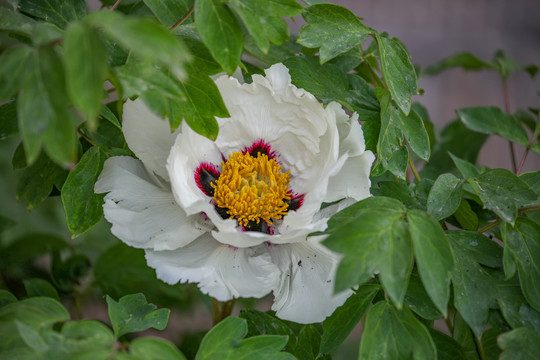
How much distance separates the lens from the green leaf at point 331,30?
0.51 m

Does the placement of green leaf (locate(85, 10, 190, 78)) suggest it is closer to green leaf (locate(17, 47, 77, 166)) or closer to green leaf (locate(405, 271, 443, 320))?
green leaf (locate(17, 47, 77, 166))

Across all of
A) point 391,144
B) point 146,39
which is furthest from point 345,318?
point 146,39

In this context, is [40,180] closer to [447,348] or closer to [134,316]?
[134,316]

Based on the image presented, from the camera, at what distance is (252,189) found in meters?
0.52

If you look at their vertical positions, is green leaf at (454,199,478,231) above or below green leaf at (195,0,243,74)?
below

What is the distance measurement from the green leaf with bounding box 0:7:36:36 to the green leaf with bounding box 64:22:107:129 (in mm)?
112

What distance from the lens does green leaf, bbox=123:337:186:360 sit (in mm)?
385

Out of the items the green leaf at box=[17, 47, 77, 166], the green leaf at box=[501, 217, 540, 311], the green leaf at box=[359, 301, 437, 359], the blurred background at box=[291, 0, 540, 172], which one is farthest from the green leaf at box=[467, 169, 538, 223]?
the blurred background at box=[291, 0, 540, 172]

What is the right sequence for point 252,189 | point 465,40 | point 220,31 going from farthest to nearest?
1. point 465,40
2. point 252,189
3. point 220,31

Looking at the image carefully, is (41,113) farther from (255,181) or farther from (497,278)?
(497,278)

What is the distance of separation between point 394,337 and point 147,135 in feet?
0.80

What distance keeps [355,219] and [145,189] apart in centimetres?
18

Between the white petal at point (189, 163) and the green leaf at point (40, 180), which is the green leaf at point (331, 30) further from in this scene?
the green leaf at point (40, 180)

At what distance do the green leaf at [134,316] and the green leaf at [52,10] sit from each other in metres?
0.24
